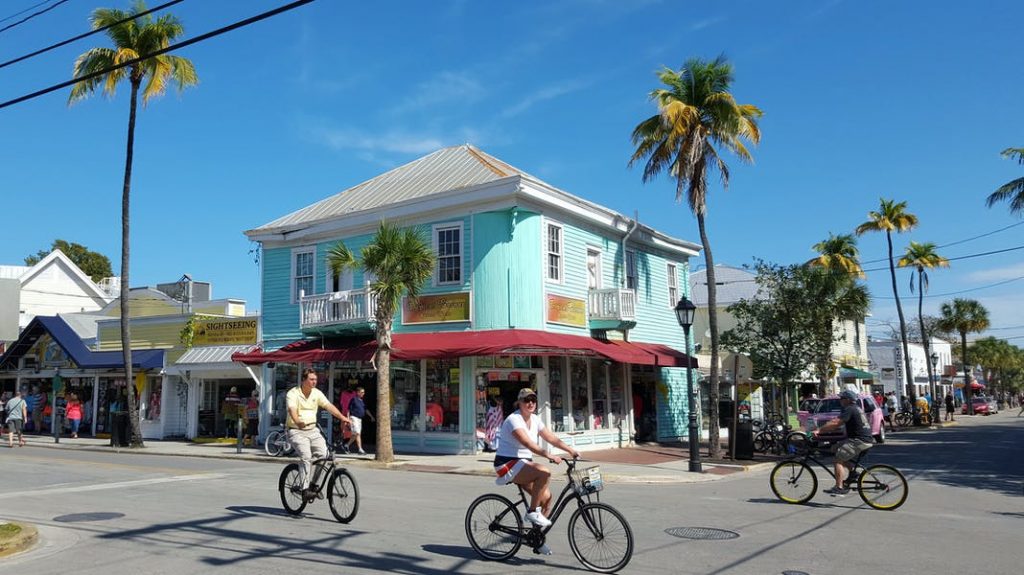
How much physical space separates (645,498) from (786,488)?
2170 mm

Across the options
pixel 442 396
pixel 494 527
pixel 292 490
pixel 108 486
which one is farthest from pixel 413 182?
pixel 494 527

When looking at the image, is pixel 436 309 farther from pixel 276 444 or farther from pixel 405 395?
pixel 276 444

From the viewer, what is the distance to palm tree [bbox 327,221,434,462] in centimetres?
1859

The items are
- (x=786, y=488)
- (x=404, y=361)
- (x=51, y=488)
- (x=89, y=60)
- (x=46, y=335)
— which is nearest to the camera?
(x=786, y=488)

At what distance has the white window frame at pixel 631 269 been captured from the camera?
83.2ft

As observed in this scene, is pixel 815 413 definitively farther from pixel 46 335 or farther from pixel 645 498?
pixel 46 335

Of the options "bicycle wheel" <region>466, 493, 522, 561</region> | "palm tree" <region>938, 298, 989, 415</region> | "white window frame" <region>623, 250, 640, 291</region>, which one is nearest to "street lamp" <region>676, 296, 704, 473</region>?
"white window frame" <region>623, 250, 640, 291</region>

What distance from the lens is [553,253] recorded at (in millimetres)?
21703

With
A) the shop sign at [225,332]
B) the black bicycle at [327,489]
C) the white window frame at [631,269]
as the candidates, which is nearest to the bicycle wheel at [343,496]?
the black bicycle at [327,489]

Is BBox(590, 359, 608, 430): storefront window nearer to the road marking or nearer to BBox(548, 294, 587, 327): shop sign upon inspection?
BBox(548, 294, 587, 327): shop sign

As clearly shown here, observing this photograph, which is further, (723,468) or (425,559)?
(723,468)

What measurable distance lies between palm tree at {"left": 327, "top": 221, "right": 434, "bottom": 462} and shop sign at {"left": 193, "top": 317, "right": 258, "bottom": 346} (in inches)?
324

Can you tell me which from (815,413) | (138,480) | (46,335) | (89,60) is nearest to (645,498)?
(138,480)

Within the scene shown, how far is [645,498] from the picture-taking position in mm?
12680
